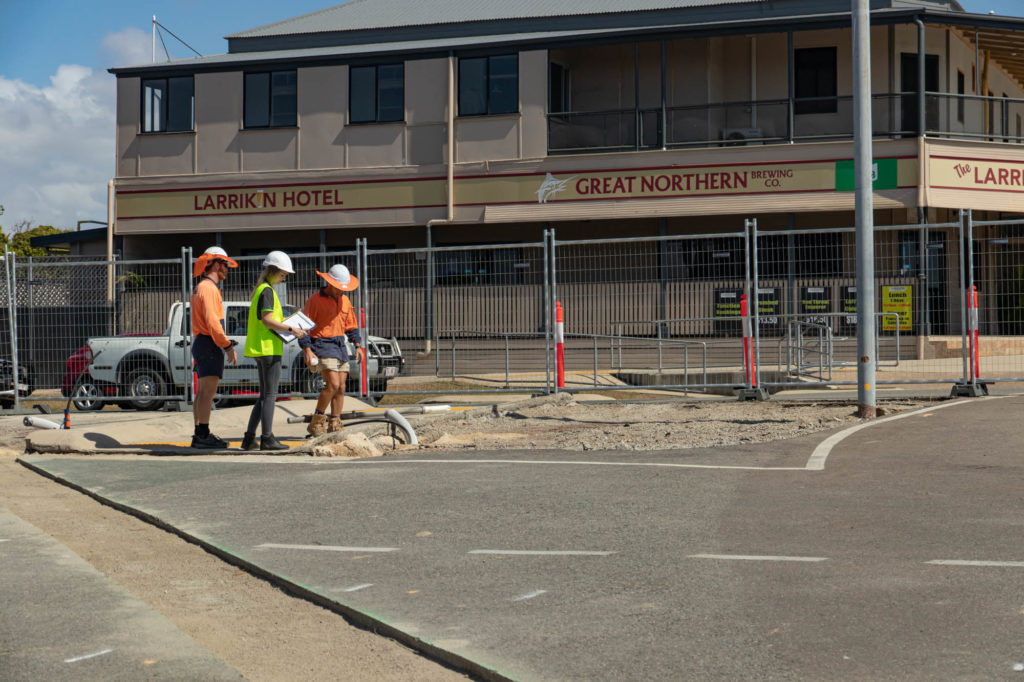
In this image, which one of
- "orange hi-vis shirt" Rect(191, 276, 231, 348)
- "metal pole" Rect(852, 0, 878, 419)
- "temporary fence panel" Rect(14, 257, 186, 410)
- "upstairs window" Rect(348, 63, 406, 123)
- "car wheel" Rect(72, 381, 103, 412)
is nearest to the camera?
"orange hi-vis shirt" Rect(191, 276, 231, 348)

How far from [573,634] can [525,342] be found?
40.5 feet

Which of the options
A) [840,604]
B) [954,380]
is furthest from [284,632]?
[954,380]

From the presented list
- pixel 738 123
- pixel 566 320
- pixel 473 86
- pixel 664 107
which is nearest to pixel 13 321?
pixel 566 320

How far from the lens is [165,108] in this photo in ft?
87.4

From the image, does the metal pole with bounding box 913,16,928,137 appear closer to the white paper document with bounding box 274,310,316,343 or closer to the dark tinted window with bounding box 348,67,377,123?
the dark tinted window with bounding box 348,67,377,123

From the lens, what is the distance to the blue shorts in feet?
32.8

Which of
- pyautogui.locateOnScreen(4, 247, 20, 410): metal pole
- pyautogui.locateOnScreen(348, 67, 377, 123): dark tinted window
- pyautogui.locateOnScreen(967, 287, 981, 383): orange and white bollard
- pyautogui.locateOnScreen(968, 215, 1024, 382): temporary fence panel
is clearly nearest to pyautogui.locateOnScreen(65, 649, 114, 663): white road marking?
pyautogui.locateOnScreen(967, 287, 981, 383): orange and white bollard

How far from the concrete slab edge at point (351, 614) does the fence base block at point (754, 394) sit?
25.7 feet

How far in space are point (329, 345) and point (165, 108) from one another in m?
18.4

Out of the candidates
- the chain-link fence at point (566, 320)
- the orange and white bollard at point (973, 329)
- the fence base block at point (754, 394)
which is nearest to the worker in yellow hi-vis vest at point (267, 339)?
the chain-link fence at point (566, 320)

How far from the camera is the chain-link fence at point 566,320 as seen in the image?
14.9 metres

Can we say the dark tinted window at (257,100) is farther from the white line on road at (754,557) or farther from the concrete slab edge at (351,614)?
the white line on road at (754,557)

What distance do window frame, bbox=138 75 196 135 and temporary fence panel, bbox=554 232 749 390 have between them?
39.6ft

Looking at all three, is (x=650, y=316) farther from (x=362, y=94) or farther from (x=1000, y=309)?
(x=362, y=94)
